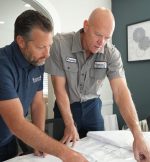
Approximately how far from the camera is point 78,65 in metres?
1.92

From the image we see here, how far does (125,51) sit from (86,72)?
1.88 m

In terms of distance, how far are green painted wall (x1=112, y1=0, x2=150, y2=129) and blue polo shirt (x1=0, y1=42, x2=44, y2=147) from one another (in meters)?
2.14

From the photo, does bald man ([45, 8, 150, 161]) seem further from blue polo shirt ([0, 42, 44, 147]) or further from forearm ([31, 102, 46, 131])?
blue polo shirt ([0, 42, 44, 147])

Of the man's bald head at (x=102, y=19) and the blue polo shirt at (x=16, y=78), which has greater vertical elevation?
the man's bald head at (x=102, y=19)

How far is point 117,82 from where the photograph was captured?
191 centimetres

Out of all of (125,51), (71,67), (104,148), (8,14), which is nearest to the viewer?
(104,148)

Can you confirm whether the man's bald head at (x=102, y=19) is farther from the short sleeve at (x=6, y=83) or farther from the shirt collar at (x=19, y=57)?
the short sleeve at (x=6, y=83)

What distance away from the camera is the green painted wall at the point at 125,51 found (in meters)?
3.40

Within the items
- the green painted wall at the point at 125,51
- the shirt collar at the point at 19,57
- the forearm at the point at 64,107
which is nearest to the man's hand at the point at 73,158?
the shirt collar at the point at 19,57

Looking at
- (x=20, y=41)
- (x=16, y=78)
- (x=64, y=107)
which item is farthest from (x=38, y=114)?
(x=20, y=41)

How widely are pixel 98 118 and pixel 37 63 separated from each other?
0.92 meters

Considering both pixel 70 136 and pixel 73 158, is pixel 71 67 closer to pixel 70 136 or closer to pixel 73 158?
pixel 70 136

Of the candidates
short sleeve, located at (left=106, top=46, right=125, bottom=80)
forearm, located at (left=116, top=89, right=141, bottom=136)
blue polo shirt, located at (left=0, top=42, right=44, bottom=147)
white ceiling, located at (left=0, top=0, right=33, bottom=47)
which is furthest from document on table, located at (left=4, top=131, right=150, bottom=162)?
white ceiling, located at (left=0, top=0, right=33, bottom=47)

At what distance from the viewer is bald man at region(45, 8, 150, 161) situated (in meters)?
1.70
